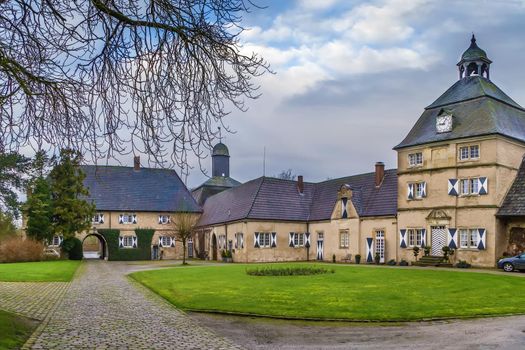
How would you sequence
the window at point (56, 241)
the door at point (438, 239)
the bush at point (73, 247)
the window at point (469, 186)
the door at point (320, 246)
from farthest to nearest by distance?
the window at point (56, 241), the bush at point (73, 247), the door at point (320, 246), the door at point (438, 239), the window at point (469, 186)

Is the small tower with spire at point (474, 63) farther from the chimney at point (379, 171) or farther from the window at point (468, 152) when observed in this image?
the chimney at point (379, 171)

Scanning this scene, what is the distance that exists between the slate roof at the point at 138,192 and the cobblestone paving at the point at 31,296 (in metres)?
Answer: 29.5

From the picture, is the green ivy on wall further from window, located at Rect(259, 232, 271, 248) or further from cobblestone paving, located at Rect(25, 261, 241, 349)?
cobblestone paving, located at Rect(25, 261, 241, 349)

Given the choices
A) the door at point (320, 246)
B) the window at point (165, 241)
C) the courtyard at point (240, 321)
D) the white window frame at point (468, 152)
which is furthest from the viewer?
the window at point (165, 241)

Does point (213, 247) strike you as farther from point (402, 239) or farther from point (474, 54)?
point (474, 54)

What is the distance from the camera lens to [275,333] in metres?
11.2

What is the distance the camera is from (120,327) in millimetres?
11656

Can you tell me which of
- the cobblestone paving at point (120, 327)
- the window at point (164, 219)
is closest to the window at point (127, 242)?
the window at point (164, 219)

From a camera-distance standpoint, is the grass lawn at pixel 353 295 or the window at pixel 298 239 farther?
the window at pixel 298 239

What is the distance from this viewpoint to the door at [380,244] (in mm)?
36812

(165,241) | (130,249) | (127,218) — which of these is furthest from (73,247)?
(165,241)

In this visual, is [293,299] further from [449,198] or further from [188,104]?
[449,198]

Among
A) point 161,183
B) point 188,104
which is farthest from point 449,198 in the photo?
point 161,183

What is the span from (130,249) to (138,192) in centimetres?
625
